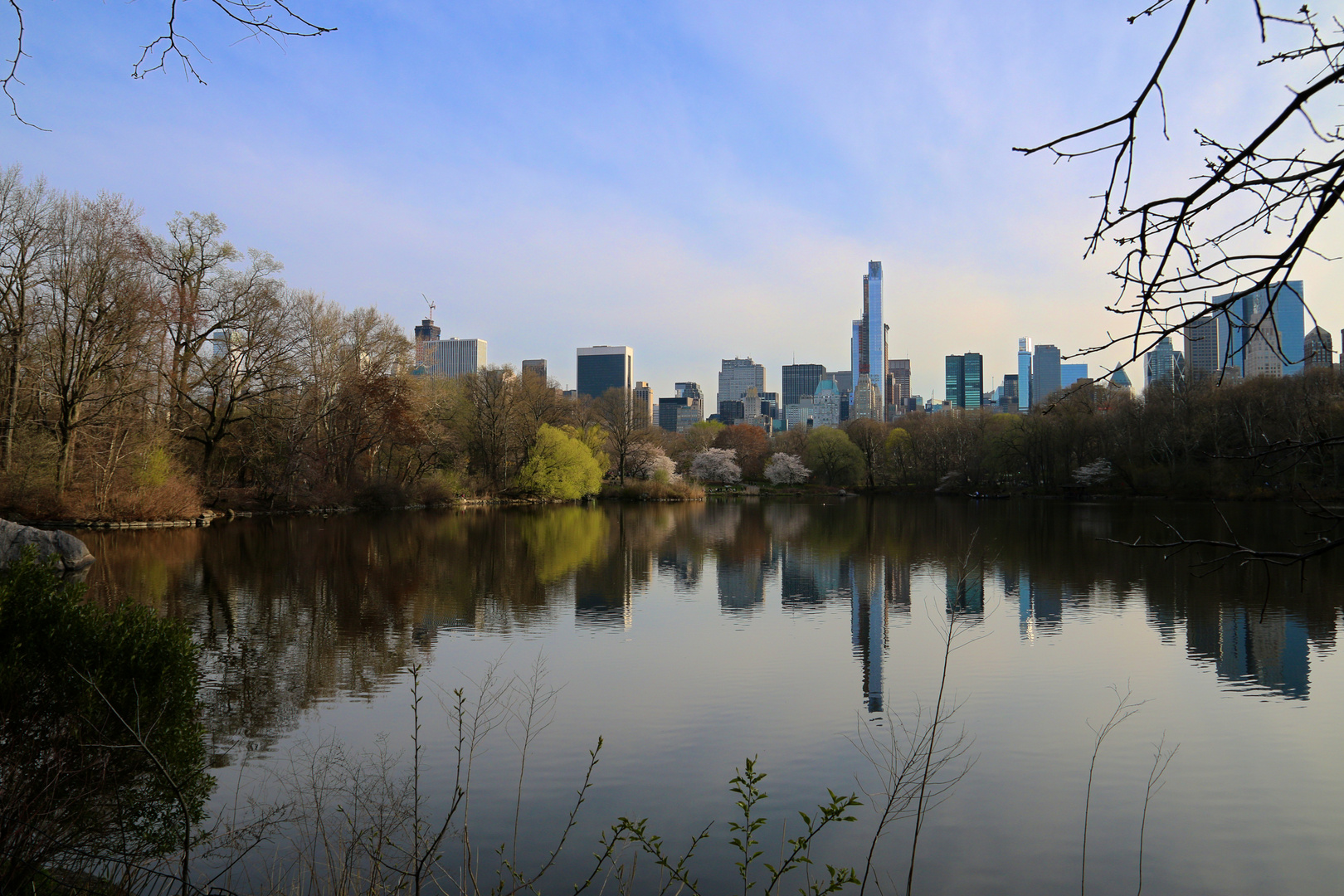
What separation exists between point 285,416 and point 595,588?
21.1m

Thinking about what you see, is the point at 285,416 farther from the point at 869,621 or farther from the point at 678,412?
the point at 678,412

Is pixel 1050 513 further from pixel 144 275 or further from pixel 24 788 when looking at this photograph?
pixel 24 788

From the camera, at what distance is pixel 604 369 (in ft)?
595

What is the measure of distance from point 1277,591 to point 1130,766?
10019 millimetres

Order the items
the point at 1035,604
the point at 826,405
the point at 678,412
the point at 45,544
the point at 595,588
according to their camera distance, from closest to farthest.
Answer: the point at 1035,604 → the point at 45,544 → the point at 595,588 → the point at 678,412 → the point at 826,405

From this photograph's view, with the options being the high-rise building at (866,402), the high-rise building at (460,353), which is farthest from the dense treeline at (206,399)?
the high-rise building at (866,402)

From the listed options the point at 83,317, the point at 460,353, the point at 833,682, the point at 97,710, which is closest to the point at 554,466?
the point at 83,317

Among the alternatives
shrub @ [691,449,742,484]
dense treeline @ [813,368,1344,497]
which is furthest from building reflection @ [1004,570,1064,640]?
shrub @ [691,449,742,484]

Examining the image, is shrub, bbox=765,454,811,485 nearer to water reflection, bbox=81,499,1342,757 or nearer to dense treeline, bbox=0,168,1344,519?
dense treeline, bbox=0,168,1344,519

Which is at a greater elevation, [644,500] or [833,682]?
[833,682]

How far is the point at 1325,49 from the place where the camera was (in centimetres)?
184

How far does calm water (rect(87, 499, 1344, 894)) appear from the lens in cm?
546

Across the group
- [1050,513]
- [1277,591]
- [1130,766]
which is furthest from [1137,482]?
[1130,766]

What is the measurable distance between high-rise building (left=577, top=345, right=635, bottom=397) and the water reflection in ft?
500
